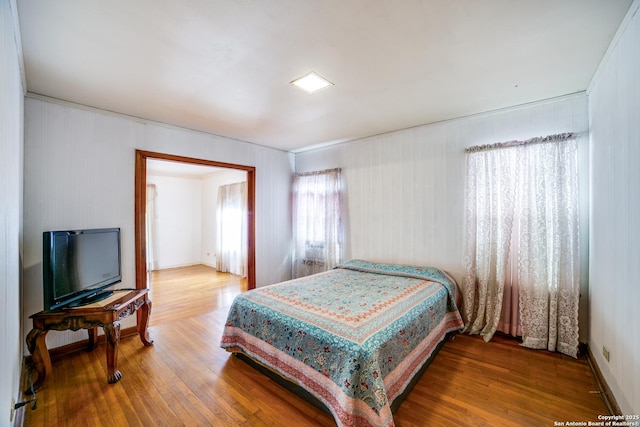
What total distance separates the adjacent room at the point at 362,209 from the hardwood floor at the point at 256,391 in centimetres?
2

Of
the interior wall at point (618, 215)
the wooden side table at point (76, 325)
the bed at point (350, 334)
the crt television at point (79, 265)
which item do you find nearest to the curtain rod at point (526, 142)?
the interior wall at point (618, 215)

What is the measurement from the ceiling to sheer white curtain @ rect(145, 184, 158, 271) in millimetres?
4112

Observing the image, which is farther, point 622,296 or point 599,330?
point 599,330

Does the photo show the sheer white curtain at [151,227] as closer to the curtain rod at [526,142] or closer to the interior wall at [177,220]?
the interior wall at [177,220]

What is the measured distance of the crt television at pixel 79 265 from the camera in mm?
2121

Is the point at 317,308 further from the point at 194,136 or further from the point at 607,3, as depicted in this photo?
the point at 194,136

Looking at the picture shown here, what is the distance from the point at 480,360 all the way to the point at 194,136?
4.34 metres

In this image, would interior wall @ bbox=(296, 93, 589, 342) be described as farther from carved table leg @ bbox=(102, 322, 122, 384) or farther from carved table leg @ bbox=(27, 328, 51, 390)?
carved table leg @ bbox=(27, 328, 51, 390)

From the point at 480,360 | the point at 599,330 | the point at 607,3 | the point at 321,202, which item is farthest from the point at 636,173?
the point at 321,202

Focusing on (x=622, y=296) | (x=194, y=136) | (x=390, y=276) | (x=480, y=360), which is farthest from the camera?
(x=194, y=136)

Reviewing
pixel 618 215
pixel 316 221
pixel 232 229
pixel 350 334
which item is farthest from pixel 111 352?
pixel 232 229

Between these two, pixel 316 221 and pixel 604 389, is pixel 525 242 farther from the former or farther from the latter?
pixel 316 221

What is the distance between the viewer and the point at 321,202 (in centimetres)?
457

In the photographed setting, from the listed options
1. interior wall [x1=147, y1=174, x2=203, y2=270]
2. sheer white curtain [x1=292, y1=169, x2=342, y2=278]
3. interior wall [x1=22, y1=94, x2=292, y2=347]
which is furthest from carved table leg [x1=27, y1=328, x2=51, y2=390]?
interior wall [x1=147, y1=174, x2=203, y2=270]
